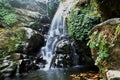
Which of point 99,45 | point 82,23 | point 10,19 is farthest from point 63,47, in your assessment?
point 99,45

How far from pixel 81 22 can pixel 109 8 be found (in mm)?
2794

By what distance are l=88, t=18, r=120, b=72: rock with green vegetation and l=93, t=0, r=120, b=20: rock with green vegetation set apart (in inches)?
60.9

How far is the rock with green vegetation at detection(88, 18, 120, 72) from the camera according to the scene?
5316mm

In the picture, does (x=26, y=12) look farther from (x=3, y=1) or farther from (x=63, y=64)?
(x=63, y=64)

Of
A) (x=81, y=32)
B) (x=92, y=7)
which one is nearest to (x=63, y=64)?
(x=81, y=32)

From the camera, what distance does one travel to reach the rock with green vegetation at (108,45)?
5.32 m

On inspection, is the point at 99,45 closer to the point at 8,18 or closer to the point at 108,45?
the point at 108,45

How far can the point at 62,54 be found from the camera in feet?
40.0

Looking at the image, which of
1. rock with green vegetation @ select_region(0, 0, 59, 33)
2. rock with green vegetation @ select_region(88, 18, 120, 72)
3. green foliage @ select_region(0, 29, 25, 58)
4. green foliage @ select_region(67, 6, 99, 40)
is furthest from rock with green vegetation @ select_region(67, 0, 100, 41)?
rock with green vegetation @ select_region(0, 0, 59, 33)

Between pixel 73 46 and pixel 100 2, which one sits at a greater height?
pixel 100 2

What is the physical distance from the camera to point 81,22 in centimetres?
1009

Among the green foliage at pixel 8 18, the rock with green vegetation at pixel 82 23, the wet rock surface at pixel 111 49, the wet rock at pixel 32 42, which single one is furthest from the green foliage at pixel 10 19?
the wet rock surface at pixel 111 49

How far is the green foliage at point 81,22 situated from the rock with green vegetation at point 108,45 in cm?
370

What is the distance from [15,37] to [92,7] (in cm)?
551
